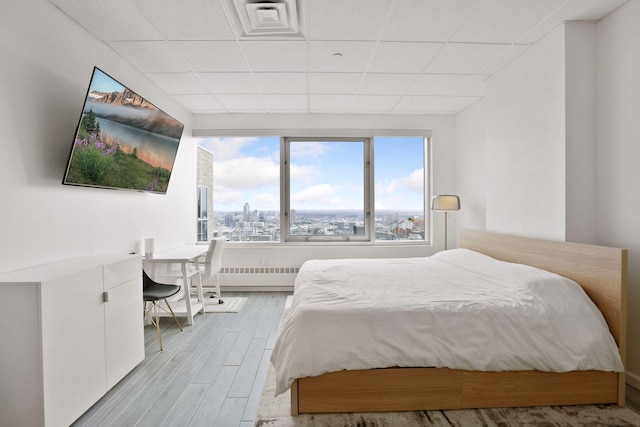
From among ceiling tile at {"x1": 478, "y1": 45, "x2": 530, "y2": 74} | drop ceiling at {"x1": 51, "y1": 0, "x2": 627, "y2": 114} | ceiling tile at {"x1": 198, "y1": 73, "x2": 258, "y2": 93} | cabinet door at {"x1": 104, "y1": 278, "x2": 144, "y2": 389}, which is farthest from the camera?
ceiling tile at {"x1": 198, "y1": 73, "x2": 258, "y2": 93}

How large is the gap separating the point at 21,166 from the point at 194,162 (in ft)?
9.60

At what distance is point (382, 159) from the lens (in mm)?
5027

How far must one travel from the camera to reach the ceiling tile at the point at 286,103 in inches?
160

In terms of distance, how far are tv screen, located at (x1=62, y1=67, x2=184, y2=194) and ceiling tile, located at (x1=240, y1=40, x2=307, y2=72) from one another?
105cm

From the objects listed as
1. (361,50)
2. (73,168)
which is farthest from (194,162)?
(361,50)

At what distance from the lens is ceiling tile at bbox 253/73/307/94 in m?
3.41

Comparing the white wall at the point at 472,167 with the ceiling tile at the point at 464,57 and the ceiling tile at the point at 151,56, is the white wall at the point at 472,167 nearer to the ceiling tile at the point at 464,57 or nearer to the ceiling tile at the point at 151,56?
the ceiling tile at the point at 464,57

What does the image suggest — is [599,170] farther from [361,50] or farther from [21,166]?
[21,166]

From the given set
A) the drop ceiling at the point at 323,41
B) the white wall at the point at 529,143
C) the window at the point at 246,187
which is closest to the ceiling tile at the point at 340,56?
the drop ceiling at the point at 323,41

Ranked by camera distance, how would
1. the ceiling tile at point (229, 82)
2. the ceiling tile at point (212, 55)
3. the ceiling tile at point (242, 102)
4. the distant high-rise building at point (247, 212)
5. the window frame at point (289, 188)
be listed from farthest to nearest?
the distant high-rise building at point (247, 212)
the window frame at point (289, 188)
the ceiling tile at point (242, 102)
the ceiling tile at point (229, 82)
the ceiling tile at point (212, 55)

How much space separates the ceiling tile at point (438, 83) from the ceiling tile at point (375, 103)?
31 cm

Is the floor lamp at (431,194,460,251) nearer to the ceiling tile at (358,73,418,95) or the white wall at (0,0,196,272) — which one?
the ceiling tile at (358,73,418,95)

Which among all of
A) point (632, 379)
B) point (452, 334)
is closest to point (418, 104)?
point (452, 334)

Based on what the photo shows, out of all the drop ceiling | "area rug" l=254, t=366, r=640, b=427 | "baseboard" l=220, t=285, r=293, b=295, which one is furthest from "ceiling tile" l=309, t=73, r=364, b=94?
"area rug" l=254, t=366, r=640, b=427
